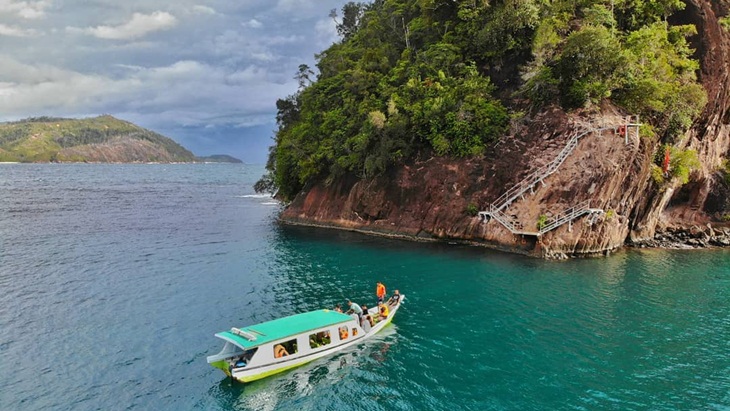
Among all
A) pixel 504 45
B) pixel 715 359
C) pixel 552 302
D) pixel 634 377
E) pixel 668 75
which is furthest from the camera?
pixel 504 45

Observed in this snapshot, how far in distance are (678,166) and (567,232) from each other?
19.4 meters

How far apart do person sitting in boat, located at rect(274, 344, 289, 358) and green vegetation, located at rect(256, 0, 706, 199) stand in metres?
39.2

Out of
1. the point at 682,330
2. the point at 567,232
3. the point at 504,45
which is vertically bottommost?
the point at 682,330

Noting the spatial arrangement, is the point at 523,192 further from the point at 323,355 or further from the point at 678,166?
the point at 323,355

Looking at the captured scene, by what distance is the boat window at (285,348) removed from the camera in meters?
24.5

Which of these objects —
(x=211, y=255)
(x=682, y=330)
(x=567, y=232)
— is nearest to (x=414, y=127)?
(x=567, y=232)

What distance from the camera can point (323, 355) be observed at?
26578 mm

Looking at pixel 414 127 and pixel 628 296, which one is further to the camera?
pixel 414 127

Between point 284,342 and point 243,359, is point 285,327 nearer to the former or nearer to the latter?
point 284,342

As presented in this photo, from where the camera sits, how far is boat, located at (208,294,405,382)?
933 inches

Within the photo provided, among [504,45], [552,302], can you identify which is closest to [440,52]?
[504,45]

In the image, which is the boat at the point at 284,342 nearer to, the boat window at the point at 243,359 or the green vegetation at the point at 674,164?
the boat window at the point at 243,359

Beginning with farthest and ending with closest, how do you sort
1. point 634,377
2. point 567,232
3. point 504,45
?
point 504,45 < point 567,232 < point 634,377

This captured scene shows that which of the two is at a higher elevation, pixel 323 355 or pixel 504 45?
pixel 504 45
